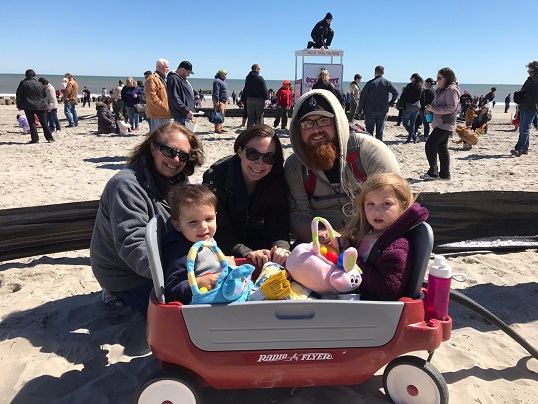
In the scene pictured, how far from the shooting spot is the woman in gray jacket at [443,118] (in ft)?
20.0

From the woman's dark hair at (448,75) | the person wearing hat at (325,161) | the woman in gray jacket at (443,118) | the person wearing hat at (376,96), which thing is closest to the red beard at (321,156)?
the person wearing hat at (325,161)

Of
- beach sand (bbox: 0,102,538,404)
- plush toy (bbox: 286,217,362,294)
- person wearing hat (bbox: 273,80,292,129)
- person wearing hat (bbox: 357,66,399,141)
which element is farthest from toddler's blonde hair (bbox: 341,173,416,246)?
person wearing hat (bbox: 273,80,292,129)

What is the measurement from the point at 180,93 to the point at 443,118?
4270 millimetres

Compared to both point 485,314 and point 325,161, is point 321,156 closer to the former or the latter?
point 325,161

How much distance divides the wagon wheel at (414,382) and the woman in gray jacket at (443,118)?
197 inches

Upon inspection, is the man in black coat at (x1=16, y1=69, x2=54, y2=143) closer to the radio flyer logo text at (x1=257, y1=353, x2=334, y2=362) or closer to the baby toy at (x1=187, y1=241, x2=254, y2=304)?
the baby toy at (x1=187, y1=241, x2=254, y2=304)

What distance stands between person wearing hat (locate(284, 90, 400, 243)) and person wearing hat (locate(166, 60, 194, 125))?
4639 millimetres

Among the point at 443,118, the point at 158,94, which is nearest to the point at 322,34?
the point at 158,94

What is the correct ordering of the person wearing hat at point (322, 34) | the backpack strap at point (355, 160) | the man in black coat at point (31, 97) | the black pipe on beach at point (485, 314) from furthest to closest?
the person wearing hat at point (322, 34) → the man in black coat at point (31, 97) → the backpack strap at point (355, 160) → the black pipe on beach at point (485, 314)

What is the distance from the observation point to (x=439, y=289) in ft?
6.06

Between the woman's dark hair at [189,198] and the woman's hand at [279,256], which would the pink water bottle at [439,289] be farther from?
the woman's dark hair at [189,198]

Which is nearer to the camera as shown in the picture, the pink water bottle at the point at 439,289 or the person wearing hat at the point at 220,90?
the pink water bottle at the point at 439,289

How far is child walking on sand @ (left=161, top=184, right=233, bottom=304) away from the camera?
2043 mm

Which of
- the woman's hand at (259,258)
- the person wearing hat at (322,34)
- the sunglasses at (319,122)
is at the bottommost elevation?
the woman's hand at (259,258)
